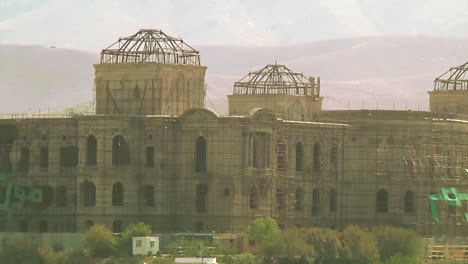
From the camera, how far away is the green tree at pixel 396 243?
150 meters

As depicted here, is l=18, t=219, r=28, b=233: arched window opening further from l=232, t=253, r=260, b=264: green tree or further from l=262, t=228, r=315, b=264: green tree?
l=262, t=228, r=315, b=264: green tree

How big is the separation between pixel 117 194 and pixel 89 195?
1.95 metres

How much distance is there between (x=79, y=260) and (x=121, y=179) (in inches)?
465

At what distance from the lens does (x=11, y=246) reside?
145625mm

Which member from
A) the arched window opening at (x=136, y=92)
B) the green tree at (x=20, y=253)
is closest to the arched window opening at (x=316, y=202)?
the arched window opening at (x=136, y=92)

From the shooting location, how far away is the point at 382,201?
166 metres

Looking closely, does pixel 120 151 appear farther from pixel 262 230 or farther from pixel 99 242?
pixel 262 230

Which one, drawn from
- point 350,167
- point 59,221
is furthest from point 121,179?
point 350,167

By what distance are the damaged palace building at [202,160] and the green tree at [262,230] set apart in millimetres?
4056

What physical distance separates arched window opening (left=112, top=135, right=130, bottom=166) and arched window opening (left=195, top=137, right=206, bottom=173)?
4777 mm

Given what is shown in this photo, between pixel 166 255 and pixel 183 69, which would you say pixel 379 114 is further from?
pixel 166 255

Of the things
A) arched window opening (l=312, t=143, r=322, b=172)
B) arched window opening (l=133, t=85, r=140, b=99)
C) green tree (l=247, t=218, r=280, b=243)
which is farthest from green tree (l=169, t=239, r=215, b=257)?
arched window opening (l=312, t=143, r=322, b=172)

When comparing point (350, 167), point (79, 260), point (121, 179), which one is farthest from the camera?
point (350, 167)

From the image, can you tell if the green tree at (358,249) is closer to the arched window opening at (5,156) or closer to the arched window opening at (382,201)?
the arched window opening at (382,201)
